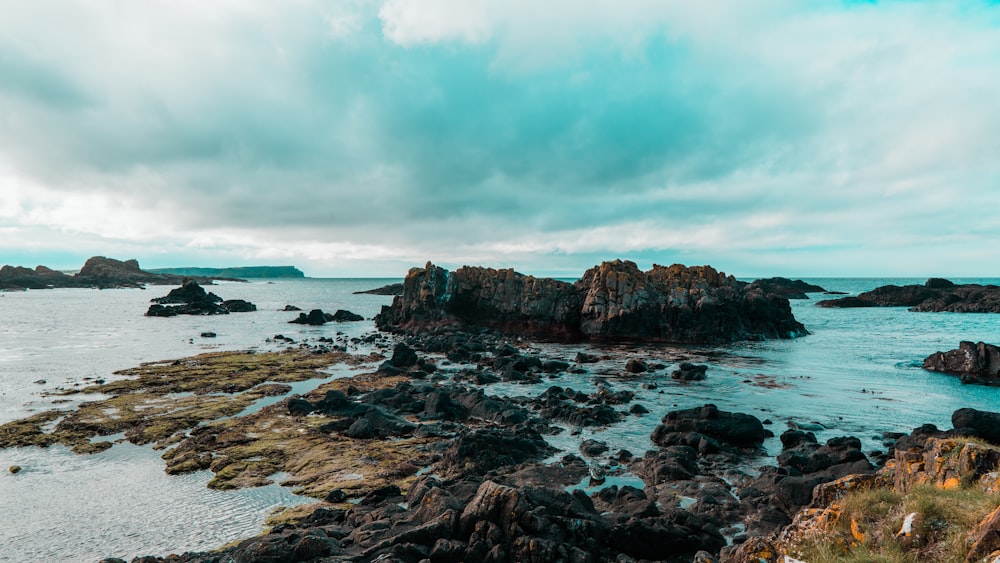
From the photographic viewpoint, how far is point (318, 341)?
7425 centimetres

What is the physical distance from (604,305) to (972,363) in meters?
42.7

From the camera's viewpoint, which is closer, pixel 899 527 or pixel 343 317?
pixel 899 527

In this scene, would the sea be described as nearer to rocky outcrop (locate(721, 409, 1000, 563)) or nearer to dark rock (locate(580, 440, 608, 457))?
dark rock (locate(580, 440, 608, 457))

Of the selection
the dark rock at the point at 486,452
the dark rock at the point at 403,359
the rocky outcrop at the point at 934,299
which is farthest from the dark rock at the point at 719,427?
the rocky outcrop at the point at 934,299

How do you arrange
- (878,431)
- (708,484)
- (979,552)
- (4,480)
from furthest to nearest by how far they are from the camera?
(878,431) → (4,480) → (708,484) → (979,552)

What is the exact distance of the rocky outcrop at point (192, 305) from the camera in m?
115

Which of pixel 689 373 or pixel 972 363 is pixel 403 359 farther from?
pixel 972 363

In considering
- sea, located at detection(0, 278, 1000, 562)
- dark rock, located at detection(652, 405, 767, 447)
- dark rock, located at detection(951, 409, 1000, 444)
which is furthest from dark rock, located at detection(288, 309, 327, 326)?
dark rock, located at detection(951, 409, 1000, 444)

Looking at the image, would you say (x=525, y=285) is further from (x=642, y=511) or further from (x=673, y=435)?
(x=642, y=511)

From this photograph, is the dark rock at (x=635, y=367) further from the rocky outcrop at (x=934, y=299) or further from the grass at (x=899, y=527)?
the rocky outcrop at (x=934, y=299)

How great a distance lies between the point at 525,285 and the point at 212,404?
59.1 m

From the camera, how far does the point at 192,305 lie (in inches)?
5022

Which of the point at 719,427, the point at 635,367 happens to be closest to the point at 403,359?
the point at 635,367

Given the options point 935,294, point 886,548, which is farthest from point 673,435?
point 935,294
